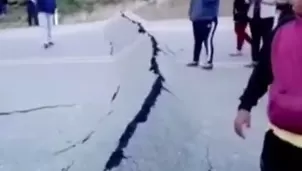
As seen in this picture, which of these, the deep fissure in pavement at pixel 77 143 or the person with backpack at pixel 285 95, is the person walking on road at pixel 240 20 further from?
the person with backpack at pixel 285 95

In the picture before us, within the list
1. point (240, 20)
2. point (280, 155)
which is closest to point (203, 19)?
point (240, 20)

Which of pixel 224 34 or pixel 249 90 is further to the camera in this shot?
pixel 224 34

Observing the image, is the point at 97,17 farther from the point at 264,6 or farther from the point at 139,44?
the point at 264,6

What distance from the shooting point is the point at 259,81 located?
8.48ft

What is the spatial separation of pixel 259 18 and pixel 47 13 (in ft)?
14.1

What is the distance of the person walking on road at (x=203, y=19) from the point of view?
24.9 feet

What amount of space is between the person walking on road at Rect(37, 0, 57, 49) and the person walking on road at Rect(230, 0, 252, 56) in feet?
9.90

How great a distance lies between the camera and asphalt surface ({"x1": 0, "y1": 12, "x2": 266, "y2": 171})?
14.7ft

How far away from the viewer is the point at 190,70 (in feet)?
25.9

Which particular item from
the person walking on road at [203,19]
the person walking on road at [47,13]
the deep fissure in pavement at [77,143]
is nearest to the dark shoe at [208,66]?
the person walking on road at [203,19]

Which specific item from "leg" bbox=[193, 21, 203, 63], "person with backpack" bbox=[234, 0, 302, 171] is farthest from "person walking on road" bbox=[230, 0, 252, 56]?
"person with backpack" bbox=[234, 0, 302, 171]

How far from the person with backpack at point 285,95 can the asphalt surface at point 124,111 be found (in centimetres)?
158

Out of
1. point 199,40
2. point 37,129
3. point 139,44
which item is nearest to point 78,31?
point 139,44

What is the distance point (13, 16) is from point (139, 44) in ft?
21.1
